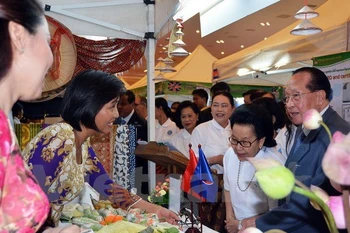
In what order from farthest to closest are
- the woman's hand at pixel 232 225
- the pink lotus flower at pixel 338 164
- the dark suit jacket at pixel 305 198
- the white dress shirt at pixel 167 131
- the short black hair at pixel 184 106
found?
1. the white dress shirt at pixel 167 131
2. the short black hair at pixel 184 106
3. the woman's hand at pixel 232 225
4. the dark suit jacket at pixel 305 198
5. the pink lotus flower at pixel 338 164

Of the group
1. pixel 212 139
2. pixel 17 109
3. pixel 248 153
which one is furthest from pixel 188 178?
pixel 212 139

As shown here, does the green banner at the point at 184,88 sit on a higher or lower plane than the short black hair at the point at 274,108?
higher

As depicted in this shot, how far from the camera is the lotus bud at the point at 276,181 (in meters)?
0.52

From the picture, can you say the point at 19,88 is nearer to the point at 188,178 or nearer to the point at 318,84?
the point at 188,178

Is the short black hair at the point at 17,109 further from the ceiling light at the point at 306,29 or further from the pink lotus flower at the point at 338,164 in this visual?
the pink lotus flower at the point at 338,164

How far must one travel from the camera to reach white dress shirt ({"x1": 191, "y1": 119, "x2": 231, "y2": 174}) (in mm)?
3859

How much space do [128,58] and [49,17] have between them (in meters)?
0.88

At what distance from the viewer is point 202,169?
1.91 m

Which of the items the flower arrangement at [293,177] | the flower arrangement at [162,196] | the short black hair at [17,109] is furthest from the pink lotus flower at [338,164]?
the short black hair at [17,109]

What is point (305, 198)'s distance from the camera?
1.32 metres

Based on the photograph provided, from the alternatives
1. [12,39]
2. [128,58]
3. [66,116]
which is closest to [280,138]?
[128,58]

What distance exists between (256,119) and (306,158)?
44 cm

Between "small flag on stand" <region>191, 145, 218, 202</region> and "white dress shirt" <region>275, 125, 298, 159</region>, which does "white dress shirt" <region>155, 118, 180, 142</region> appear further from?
"small flag on stand" <region>191, 145, 218, 202</region>

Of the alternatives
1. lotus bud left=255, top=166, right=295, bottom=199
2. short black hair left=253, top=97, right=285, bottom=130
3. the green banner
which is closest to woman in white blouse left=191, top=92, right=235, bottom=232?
short black hair left=253, top=97, right=285, bottom=130
